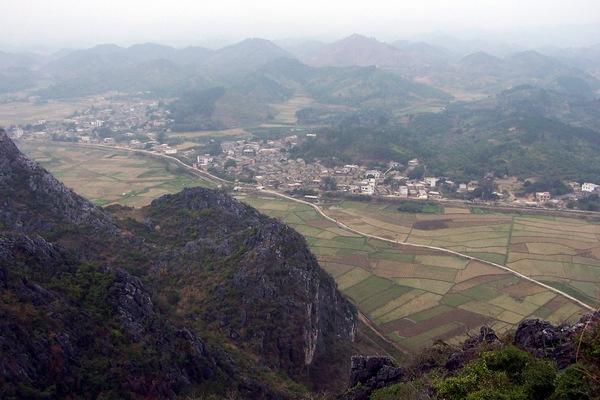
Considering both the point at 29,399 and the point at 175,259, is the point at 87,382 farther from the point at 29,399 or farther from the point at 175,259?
the point at 175,259

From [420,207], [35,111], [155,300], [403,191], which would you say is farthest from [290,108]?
[155,300]

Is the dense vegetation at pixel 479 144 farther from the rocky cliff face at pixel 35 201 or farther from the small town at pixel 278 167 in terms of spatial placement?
the rocky cliff face at pixel 35 201

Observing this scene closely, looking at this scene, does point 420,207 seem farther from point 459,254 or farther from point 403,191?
point 459,254

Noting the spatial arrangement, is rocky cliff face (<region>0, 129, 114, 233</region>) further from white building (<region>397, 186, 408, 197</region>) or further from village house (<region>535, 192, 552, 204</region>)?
village house (<region>535, 192, 552, 204</region>)

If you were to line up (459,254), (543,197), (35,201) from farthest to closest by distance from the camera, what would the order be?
(543,197), (459,254), (35,201)

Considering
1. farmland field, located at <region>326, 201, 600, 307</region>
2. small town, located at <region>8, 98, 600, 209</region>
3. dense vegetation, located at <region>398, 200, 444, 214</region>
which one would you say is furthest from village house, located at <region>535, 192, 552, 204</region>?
dense vegetation, located at <region>398, 200, 444, 214</region>

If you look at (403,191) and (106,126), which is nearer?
(403,191)
